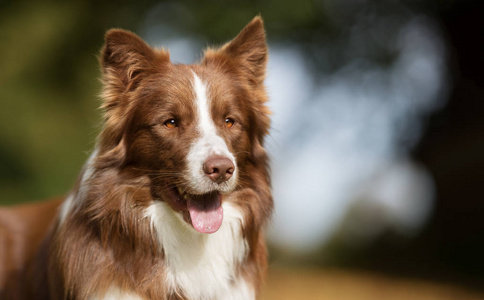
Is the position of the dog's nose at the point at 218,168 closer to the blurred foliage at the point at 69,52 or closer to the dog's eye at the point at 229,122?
the dog's eye at the point at 229,122

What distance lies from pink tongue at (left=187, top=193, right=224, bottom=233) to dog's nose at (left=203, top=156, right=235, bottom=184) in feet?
1.33

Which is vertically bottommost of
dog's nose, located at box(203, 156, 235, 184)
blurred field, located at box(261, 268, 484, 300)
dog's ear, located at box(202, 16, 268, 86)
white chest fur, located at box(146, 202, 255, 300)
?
blurred field, located at box(261, 268, 484, 300)

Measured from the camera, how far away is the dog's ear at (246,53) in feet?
16.5

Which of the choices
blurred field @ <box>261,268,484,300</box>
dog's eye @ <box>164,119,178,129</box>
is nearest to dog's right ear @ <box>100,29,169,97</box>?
dog's eye @ <box>164,119,178,129</box>

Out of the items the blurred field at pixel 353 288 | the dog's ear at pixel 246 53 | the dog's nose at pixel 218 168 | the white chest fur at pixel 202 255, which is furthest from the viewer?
the blurred field at pixel 353 288

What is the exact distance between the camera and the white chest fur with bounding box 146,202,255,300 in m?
4.47

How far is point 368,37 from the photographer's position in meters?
12.5

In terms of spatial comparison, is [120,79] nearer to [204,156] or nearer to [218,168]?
[204,156]

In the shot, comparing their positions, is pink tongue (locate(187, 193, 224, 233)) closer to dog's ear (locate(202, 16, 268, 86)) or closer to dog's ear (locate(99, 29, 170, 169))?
dog's ear (locate(99, 29, 170, 169))

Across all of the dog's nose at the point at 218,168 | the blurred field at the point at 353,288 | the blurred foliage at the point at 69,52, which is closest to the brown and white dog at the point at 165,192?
the dog's nose at the point at 218,168

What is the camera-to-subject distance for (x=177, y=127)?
4.48 meters

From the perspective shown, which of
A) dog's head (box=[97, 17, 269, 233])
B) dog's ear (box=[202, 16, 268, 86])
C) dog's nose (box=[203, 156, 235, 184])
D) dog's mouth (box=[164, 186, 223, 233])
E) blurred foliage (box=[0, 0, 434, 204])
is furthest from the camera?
blurred foliage (box=[0, 0, 434, 204])

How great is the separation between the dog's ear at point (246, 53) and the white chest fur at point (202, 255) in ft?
4.50

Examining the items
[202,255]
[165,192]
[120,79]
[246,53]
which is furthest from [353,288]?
[120,79]
